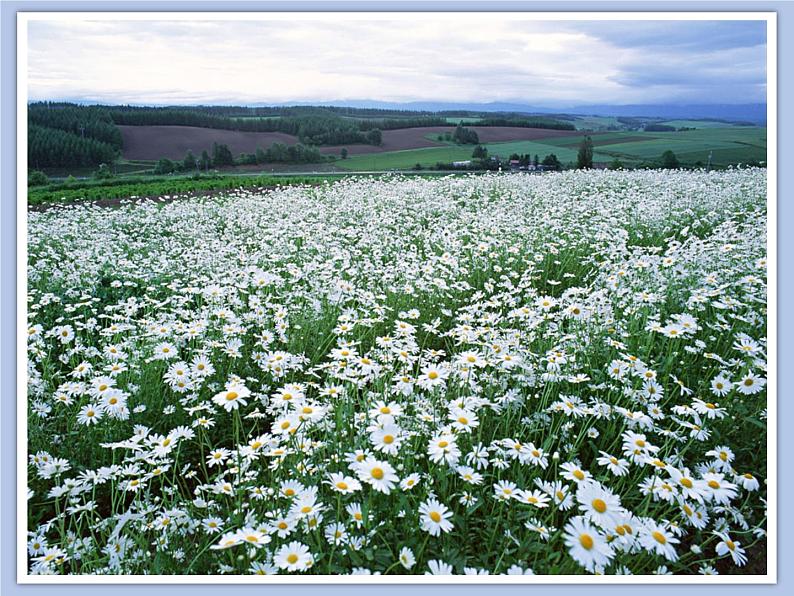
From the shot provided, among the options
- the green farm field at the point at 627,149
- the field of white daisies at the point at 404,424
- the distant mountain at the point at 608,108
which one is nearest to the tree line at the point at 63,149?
the field of white daisies at the point at 404,424

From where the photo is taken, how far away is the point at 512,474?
1.95 m

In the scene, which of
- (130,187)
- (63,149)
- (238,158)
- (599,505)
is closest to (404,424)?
(599,505)

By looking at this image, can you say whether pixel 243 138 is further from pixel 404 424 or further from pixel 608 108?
pixel 404 424

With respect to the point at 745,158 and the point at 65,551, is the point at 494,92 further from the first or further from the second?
the point at 65,551

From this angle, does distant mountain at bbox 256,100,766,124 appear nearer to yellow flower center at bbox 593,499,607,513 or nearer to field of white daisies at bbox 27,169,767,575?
field of white daisies at bbox 27,169,767,575

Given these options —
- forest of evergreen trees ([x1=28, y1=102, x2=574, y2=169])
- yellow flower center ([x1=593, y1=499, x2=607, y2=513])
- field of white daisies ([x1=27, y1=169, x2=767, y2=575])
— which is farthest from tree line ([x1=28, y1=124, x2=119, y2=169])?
yellow flower center ([x1=593, y1=499, x2=607, y2=513])

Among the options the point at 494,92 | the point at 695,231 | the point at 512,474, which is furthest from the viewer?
the point at 695,231

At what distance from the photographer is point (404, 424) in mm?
2057

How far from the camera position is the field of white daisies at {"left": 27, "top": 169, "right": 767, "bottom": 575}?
168 cm

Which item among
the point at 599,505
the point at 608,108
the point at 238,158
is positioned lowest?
the point at 599,505

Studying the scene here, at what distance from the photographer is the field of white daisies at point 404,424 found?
5.51 ft

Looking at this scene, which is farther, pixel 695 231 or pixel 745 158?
pixel 695 231

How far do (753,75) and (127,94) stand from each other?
136 inches
